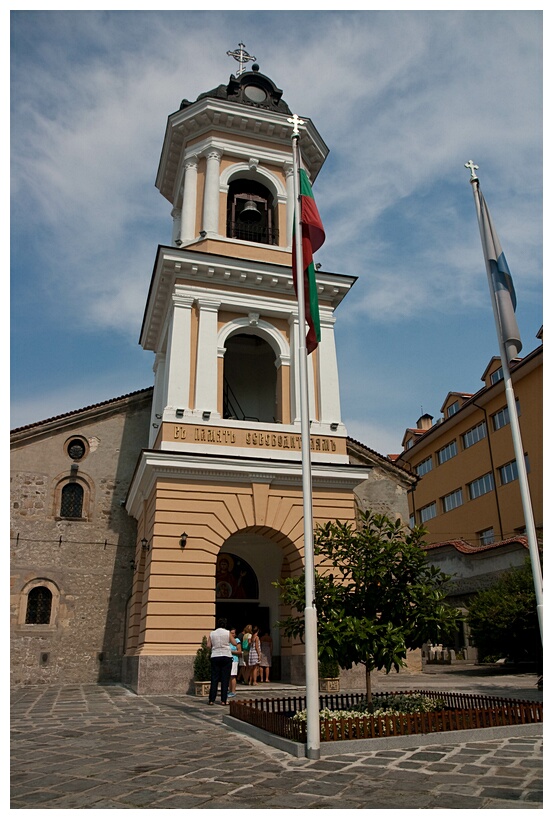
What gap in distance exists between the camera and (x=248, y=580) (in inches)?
762

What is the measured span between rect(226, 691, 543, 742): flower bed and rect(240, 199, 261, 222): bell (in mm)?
15174

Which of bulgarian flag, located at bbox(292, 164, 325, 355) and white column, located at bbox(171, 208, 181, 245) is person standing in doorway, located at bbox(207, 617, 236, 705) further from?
white column, located at bbox(171, 208, 181, 245)

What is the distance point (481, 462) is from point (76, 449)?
74.1 feet

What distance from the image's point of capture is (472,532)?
3569 cm

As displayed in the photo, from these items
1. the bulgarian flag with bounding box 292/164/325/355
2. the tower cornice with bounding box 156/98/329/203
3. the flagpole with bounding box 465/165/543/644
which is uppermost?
the tower cornice with bounding box 156/98/329/203

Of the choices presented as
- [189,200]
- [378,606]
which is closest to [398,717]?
[378,606]

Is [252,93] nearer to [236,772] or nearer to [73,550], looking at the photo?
[73,550]

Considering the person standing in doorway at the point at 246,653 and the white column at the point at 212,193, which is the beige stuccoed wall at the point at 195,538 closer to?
the person standing in doorway at the point at 246,653

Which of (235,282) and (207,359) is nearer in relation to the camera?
(207,359)

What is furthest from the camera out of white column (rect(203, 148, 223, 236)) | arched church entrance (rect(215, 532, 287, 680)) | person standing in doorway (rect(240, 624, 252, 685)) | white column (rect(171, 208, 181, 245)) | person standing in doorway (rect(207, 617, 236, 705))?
white column (rect(171, 208, 181, 245))

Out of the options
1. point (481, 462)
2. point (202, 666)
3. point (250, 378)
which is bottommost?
point (202, 666)

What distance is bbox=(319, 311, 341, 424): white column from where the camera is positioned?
1873cm

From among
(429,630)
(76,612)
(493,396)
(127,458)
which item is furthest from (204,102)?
(493,396)

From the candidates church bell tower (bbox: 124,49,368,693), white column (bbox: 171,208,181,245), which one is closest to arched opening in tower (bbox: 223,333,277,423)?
church bell tower (bbox: 124,49,368,693)
